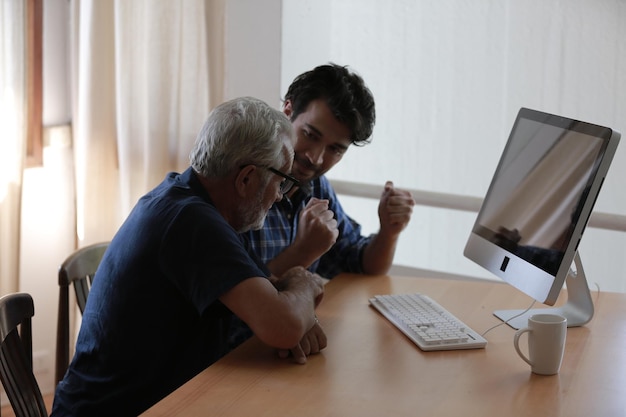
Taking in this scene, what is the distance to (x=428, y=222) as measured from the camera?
3.60 metres

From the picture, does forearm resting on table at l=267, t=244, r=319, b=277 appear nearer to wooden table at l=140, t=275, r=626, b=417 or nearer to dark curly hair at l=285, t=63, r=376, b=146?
wooden table at l=140, t=275, r=626, b=417

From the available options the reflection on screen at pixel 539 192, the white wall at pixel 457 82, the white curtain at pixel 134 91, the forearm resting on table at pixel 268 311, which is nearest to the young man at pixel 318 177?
the reflection on screen at pixel 539 192

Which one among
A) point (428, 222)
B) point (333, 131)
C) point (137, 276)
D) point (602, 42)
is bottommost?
point (428, 222)

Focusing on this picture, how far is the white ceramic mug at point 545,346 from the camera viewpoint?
159 centimetres

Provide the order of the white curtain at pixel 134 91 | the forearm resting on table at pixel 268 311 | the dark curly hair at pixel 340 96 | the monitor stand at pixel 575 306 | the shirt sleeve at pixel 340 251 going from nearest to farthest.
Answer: the forearm resting on table at pixel 268 311 → the monitor stand at pixel 575 306 → the dark curly hair at pixel 340 96 → the shirt sleeve at pixel 340 251 → the white curtain at pixel 134 91

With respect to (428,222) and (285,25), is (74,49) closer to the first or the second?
(285,25)

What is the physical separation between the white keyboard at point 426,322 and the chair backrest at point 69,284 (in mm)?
731

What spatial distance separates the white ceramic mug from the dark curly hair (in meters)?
0.82

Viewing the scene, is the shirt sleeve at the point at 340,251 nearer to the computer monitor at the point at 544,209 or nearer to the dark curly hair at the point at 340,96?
the dark curly hair at the point at 340,96

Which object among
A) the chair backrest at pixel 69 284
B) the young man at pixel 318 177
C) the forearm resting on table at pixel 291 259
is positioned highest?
the young man at pixel 318 177

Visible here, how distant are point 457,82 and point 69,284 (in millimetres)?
1873

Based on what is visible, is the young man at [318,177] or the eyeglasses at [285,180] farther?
the young man at [318,177]

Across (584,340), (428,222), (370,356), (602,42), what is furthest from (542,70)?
(370,356)

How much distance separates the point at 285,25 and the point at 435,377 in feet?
6.44
